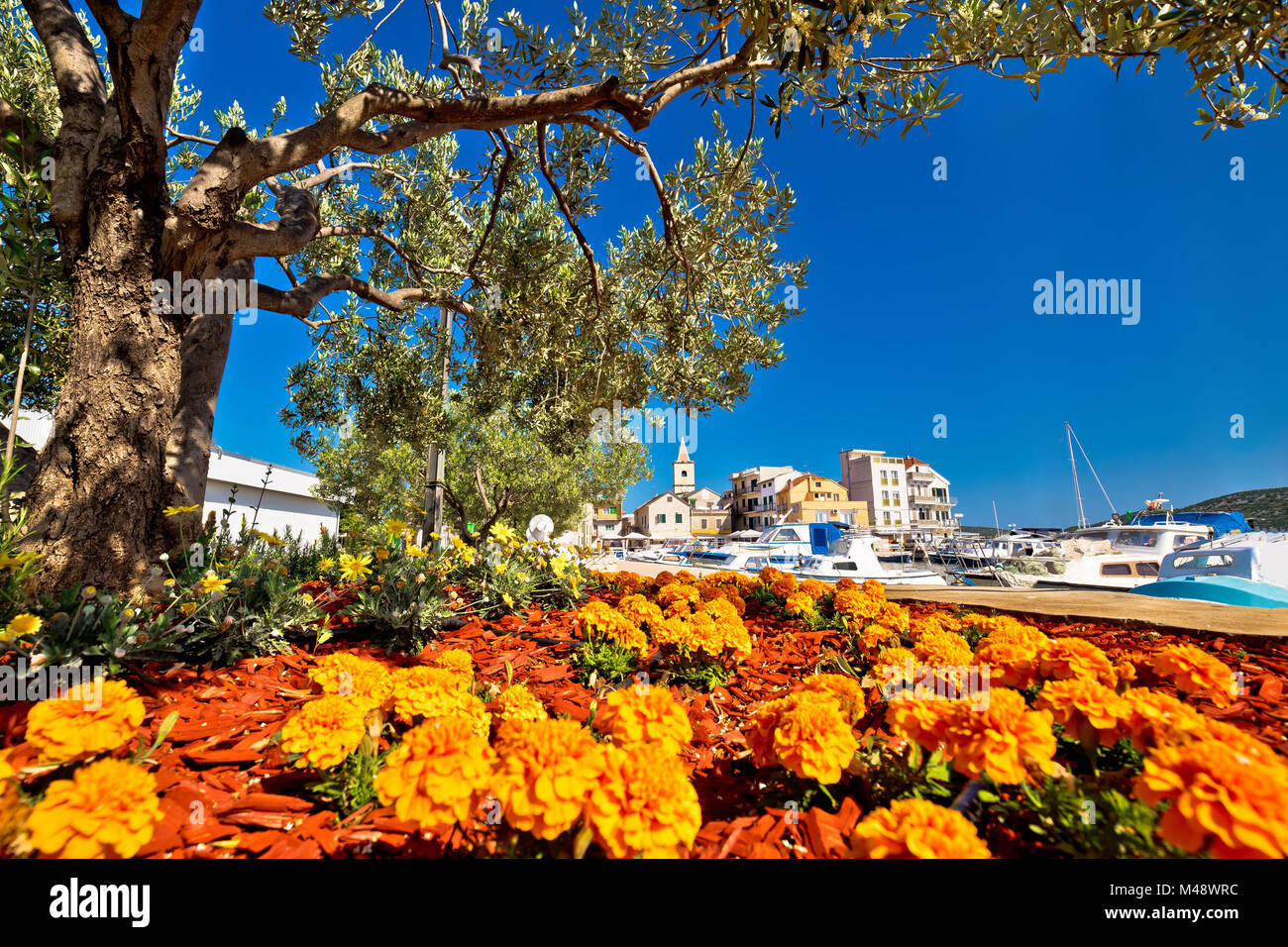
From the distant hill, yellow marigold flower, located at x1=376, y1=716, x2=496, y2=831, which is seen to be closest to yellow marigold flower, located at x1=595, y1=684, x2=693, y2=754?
yellow marigold flower, located at x1=376, y1=716, x2=496, y2=831

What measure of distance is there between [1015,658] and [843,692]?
715mm

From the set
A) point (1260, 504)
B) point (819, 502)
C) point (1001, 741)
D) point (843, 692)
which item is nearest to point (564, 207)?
point (843, 692)

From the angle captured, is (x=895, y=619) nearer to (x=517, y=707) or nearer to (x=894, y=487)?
(x=517, y=707)

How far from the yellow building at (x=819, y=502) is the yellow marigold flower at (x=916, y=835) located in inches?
2228

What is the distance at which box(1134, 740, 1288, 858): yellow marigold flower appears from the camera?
79 centimetres

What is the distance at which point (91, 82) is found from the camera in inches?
115

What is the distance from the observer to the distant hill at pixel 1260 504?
2243 inches

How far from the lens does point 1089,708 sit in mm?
1304

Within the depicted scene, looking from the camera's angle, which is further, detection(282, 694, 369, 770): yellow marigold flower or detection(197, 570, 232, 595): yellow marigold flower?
detection(197, 570, 232, 595): yellow marigold flower

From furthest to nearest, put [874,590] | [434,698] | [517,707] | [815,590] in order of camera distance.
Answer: [815,590], [874,590], [517,707], [434,698]

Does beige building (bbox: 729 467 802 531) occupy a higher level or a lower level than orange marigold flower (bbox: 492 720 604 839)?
higher

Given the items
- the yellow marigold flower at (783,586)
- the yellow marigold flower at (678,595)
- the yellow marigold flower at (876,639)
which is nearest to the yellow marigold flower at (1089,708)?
the yellow marigold flower at (876,639)

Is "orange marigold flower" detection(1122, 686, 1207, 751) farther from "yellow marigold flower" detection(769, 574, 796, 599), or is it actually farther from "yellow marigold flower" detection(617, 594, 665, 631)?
"yellow marigold flower" detection(769, 574, 796, 599)

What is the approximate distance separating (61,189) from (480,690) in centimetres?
353
